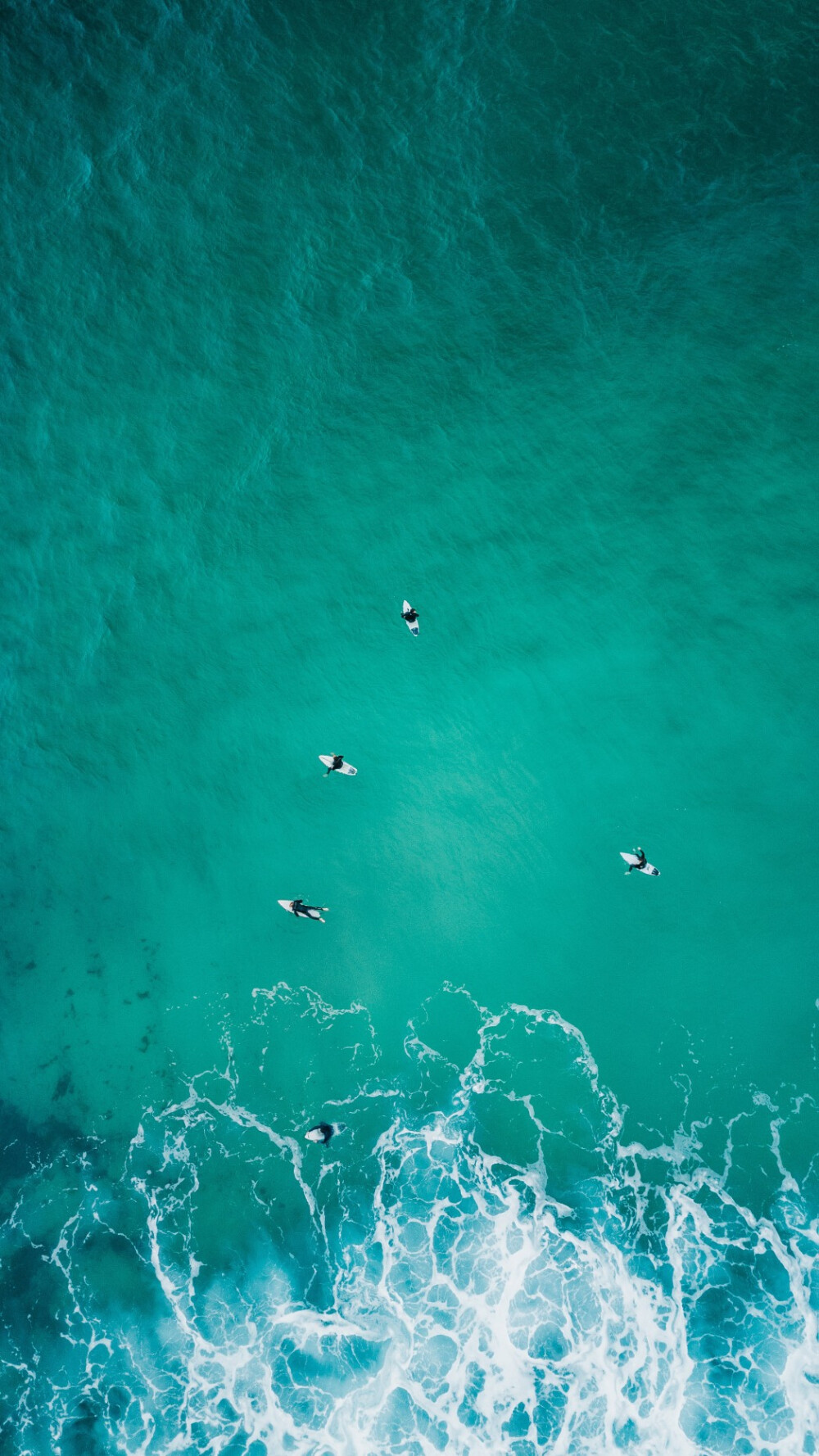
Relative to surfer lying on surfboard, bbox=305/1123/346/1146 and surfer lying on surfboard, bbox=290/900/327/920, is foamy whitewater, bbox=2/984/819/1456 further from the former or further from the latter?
surfer lying on surfboard, bbox=290/900/327/920

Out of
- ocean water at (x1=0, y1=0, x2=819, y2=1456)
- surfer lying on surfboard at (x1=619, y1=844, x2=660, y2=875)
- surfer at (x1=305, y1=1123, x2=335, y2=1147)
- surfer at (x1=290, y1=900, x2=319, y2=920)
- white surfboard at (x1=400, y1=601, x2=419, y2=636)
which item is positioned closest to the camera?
ocean water at (x1=0, y1=0, x2=819, y2=1456)

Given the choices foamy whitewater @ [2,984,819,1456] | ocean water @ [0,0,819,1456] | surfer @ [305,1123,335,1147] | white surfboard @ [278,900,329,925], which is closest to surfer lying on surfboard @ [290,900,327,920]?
white surfboard @ [278,900,329,925]

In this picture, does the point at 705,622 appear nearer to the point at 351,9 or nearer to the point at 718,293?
the point at 718,293

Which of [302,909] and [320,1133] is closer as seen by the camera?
[320,1133]

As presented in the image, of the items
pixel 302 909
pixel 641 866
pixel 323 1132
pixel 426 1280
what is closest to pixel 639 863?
pixel 641 866

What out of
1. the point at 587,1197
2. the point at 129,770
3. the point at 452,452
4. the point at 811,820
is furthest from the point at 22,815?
the point at 811,820

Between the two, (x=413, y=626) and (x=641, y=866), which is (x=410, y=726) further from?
(x=641, y=866)

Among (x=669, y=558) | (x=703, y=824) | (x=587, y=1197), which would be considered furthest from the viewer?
(x=669, y=558)
